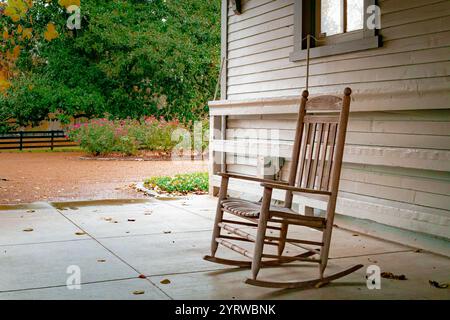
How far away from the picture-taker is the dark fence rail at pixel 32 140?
19266 mm

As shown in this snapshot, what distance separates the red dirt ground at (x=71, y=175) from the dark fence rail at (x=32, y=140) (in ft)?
7.65

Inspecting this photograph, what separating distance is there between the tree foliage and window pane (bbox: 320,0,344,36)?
12.4m

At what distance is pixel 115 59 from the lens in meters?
18.6

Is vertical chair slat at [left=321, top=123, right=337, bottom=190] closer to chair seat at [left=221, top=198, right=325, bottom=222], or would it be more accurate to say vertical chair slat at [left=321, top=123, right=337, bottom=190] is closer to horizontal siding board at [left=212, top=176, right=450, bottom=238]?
chair seat at [left=221, top=198, right=325, bottom=222]

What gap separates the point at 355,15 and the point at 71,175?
24.6 feet

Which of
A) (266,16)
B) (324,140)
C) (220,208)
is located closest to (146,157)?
(266,16)

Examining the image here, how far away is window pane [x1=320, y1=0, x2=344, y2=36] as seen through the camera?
580cm

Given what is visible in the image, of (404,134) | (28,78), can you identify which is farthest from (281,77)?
(28,78)

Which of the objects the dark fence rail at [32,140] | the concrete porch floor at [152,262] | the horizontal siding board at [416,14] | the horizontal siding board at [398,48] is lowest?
the concrete porch floor at [152,262]

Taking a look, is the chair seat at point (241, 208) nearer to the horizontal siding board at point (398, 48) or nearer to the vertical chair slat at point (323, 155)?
the vertical chair slat at point (323, 155)

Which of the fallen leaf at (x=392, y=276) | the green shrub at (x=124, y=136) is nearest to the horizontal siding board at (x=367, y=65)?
the fallen leaf at (x=392, y=276)

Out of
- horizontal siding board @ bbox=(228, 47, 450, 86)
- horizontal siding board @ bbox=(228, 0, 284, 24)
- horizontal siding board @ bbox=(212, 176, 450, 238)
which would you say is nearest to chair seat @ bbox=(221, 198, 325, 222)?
horizontal siding board @ bbox=(212, 176, 450, 238)

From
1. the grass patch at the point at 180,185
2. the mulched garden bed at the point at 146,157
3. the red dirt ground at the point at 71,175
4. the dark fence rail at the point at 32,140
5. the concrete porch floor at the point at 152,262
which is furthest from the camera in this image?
the dark fence rail at the point at 32,140
